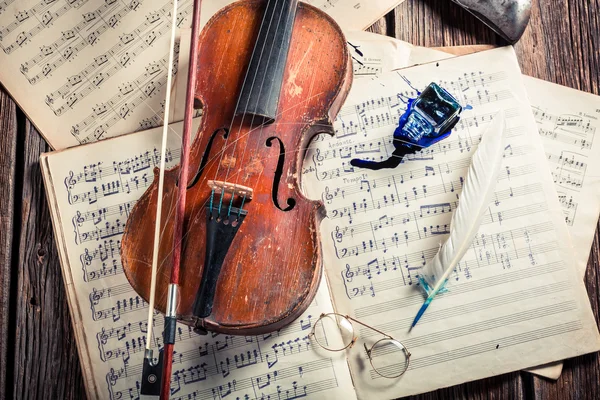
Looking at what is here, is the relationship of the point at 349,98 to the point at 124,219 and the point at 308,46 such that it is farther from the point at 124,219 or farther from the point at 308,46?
the point at 124,219

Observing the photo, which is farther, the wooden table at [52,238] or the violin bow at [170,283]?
the wooden table at [52,238]

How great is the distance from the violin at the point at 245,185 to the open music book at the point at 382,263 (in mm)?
225

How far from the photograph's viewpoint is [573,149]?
4.59 ft

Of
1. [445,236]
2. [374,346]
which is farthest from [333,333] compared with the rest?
[445,236]

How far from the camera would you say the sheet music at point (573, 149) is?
1.38 meters

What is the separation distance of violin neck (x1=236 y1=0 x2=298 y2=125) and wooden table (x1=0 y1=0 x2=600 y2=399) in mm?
373

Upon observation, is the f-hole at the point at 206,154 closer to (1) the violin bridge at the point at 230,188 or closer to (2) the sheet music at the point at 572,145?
(1) the violin bridge at the point at 230,188

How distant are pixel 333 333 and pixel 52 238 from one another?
2.56 ft

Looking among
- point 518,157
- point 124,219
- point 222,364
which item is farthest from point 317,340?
point 518,157

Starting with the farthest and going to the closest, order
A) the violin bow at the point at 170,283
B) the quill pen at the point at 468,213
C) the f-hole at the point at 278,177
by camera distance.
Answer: the quill pen at the point at 468,213 → the f-hole at the point at 278,177 → the violin bow at the point at 170,283

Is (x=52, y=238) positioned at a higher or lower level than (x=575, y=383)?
higher

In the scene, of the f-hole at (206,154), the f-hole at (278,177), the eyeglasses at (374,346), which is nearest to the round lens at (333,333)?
the eyeglasses at (374,346)

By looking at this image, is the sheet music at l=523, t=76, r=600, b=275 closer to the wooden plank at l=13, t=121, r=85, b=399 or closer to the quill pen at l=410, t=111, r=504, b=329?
the quill pen at l=410, t=111, r=504, b=329

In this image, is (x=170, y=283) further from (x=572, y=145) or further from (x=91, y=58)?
(x=572, y=145)
